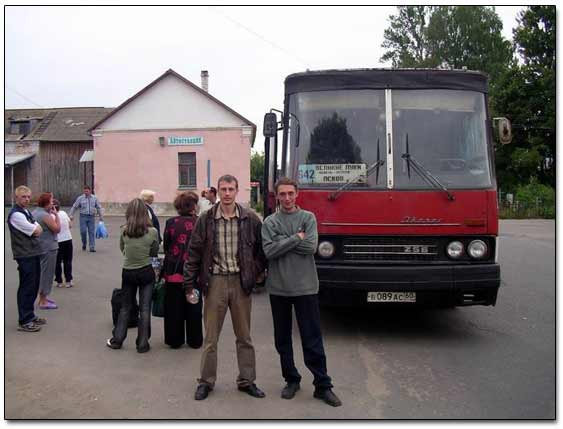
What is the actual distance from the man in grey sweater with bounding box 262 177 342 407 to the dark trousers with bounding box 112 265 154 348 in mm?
1936

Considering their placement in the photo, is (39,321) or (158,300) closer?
(158,300)

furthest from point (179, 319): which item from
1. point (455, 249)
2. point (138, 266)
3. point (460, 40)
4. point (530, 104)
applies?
point (460, 40)

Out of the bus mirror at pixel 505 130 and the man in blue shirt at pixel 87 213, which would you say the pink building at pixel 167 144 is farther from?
the bus mirror at pixel 505 130

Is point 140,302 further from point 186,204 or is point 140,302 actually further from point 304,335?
point 304,335

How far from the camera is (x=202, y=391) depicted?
16.0 feet

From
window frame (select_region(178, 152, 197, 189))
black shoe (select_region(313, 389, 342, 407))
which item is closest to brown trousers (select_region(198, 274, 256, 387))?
black shoe (select_region(313, 389, 342, 407))

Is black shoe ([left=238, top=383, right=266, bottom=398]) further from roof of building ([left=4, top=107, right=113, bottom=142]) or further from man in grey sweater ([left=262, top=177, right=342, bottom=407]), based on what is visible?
roof of building ([left=4, top=107, right=113, bottom=142])

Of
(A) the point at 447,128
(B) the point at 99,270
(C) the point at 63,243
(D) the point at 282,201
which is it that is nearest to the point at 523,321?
(A) the point at 447,128

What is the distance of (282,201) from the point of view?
16.4 ft

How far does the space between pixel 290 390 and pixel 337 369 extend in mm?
868

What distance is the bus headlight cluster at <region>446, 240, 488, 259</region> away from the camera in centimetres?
639

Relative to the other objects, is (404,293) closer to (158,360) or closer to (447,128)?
(447,128)

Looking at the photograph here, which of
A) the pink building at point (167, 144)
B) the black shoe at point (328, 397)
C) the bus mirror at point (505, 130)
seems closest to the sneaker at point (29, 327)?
the black shoe at point (328, 397)

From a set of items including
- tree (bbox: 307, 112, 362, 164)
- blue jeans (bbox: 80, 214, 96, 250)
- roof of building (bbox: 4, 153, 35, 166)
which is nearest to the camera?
tree (bbox: 307, 112, 362, 164)
